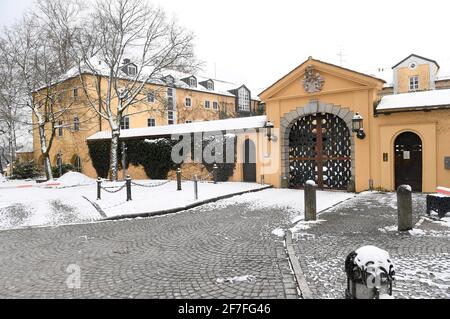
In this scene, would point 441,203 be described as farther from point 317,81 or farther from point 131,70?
point 131,70

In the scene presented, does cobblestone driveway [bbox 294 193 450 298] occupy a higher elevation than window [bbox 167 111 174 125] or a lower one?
lower

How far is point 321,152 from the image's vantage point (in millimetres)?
14562

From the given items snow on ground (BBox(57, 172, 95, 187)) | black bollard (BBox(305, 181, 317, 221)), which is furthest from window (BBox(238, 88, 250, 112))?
black bollard (BBox(305, 181, 317, 221))

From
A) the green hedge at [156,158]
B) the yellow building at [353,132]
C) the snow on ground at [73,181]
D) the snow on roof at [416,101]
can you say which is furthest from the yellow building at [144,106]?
the snow on roof at [416,101]

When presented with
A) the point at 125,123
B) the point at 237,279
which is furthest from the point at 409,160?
the point at 125,123

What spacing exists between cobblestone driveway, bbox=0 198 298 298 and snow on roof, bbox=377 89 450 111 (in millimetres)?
6918

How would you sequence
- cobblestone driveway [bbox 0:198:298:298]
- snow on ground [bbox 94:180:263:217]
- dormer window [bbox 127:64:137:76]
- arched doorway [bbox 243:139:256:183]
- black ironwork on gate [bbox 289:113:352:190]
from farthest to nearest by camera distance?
1. dormer window [bbox 127:64:137:76]
2. arched doorway [bbox 243:139:256:183]
3. black ironwork on gate [bbox 289:113:352:190]
4. snow on ground [bbox 94:180:263:217]
5. cobblestone driveway [bbox 0:198:298:298]

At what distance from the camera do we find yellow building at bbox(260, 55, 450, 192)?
12.2 meters

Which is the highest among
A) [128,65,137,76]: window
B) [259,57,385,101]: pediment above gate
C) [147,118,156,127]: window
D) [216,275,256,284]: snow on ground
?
[128,65,137,76]: window

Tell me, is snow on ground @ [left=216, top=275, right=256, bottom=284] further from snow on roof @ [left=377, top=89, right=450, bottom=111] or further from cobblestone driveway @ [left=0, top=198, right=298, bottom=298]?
snow on roof @ [left=377, top=89, right=450, bottom=111]

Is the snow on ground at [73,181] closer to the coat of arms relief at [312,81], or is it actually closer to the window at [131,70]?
the coat of arms relief at [312,81]

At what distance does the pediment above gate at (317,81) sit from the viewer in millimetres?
13266

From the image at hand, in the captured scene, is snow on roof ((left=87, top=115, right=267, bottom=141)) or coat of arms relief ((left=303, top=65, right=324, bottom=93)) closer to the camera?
coat of arms relief ((left=303, top=65, right=324, bottom=93))
